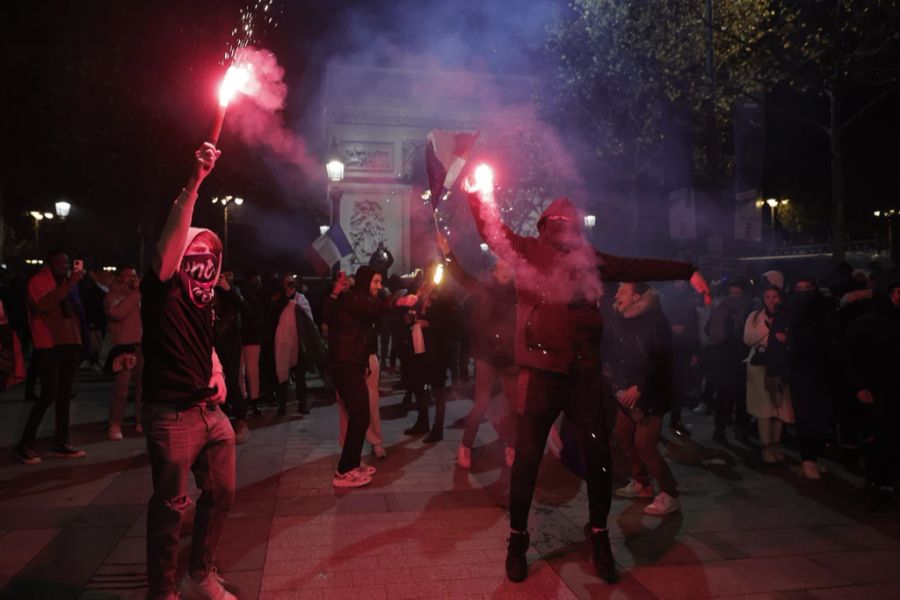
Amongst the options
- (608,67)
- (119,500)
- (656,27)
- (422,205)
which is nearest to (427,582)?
(119,500)

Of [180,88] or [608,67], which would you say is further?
[608,67]

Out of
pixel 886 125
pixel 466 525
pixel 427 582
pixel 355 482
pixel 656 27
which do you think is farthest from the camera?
pixel 886 125

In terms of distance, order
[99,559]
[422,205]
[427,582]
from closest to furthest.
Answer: [427,582] → [99,559] → [422,205]

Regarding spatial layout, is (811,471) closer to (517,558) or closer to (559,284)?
(517,558)

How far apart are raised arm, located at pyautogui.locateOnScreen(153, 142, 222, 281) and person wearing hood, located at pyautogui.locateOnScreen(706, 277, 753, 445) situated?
658 centimetres

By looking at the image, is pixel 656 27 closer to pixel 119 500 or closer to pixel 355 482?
pixel 355 482

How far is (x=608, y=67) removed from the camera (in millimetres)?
19844

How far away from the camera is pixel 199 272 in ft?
10.9

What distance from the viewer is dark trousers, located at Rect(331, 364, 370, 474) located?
19.1 feet

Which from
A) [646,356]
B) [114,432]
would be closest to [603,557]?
[646,356]

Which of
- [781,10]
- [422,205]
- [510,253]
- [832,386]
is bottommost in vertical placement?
[832,386]

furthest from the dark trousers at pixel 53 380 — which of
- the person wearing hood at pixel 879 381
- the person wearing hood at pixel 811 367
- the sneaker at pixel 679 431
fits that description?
the person wearing hood at pixel 879 381

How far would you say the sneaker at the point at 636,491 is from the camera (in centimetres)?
564

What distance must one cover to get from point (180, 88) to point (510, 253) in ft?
47.7
